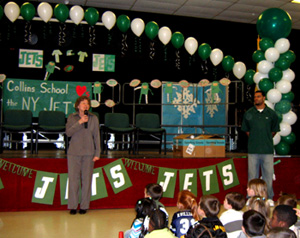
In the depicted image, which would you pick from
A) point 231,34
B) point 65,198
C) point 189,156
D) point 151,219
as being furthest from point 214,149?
point 231,34

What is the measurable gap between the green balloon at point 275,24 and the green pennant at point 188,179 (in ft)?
8.95

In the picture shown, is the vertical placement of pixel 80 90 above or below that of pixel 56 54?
below

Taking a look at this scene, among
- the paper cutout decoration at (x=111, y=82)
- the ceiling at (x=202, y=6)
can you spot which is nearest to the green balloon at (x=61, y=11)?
the ceiling at (x=202, y=6)

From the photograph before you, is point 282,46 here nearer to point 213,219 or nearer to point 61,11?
point 61,11

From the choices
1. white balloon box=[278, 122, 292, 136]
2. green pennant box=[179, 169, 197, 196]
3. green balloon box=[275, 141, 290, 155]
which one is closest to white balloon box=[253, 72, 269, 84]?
white balloon box=[278, 122, 292, 136]

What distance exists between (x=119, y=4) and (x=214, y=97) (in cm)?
318

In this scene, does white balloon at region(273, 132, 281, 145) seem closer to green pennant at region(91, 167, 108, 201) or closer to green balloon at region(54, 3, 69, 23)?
green pennant at region(91, 167, 108, 201)

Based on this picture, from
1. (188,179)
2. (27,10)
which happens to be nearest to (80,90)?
(27,10)

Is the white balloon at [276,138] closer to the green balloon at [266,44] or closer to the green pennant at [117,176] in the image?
the green balloon at [266,44]

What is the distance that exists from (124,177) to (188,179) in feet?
3.15

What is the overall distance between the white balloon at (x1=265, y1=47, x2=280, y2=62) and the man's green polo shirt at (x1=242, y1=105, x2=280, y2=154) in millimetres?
1386

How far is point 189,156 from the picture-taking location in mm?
5570

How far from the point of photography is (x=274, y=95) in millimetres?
5984

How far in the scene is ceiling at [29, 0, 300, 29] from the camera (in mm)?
7906
